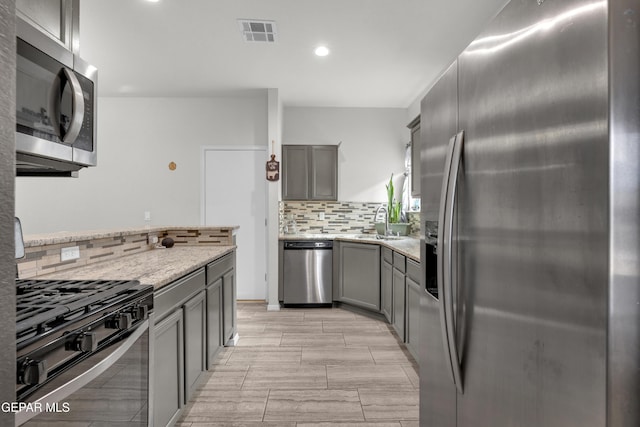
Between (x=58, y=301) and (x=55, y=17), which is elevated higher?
(x=55, y=17)

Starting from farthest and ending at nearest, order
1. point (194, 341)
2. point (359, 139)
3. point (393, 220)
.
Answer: point (359, 139) → point (393, 220) → point (194, 341)

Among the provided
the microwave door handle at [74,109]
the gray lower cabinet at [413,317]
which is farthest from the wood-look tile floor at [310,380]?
the microwave door handle at [74,109]

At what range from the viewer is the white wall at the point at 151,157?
4.89 metres

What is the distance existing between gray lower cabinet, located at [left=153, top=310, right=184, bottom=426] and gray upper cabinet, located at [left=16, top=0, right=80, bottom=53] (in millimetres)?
1234

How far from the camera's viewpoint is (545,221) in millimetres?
768

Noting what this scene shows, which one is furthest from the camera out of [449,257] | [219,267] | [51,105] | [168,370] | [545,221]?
[219,267]

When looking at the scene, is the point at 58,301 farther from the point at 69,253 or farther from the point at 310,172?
the point at 310,172

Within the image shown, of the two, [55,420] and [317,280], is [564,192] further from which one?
[317,280]

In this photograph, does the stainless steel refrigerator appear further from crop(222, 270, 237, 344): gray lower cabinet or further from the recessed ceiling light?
the recessed ceiling light

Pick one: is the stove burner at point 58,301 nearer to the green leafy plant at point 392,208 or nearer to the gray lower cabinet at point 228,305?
the gray lower cabinet at point 228,305

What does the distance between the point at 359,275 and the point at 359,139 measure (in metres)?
2.06

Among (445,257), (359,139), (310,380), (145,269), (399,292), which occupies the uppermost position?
(359,139)

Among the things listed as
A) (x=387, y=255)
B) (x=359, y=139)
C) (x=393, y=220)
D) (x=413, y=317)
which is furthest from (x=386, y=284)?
(x=359, y=139)

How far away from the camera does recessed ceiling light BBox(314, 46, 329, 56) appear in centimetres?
339
